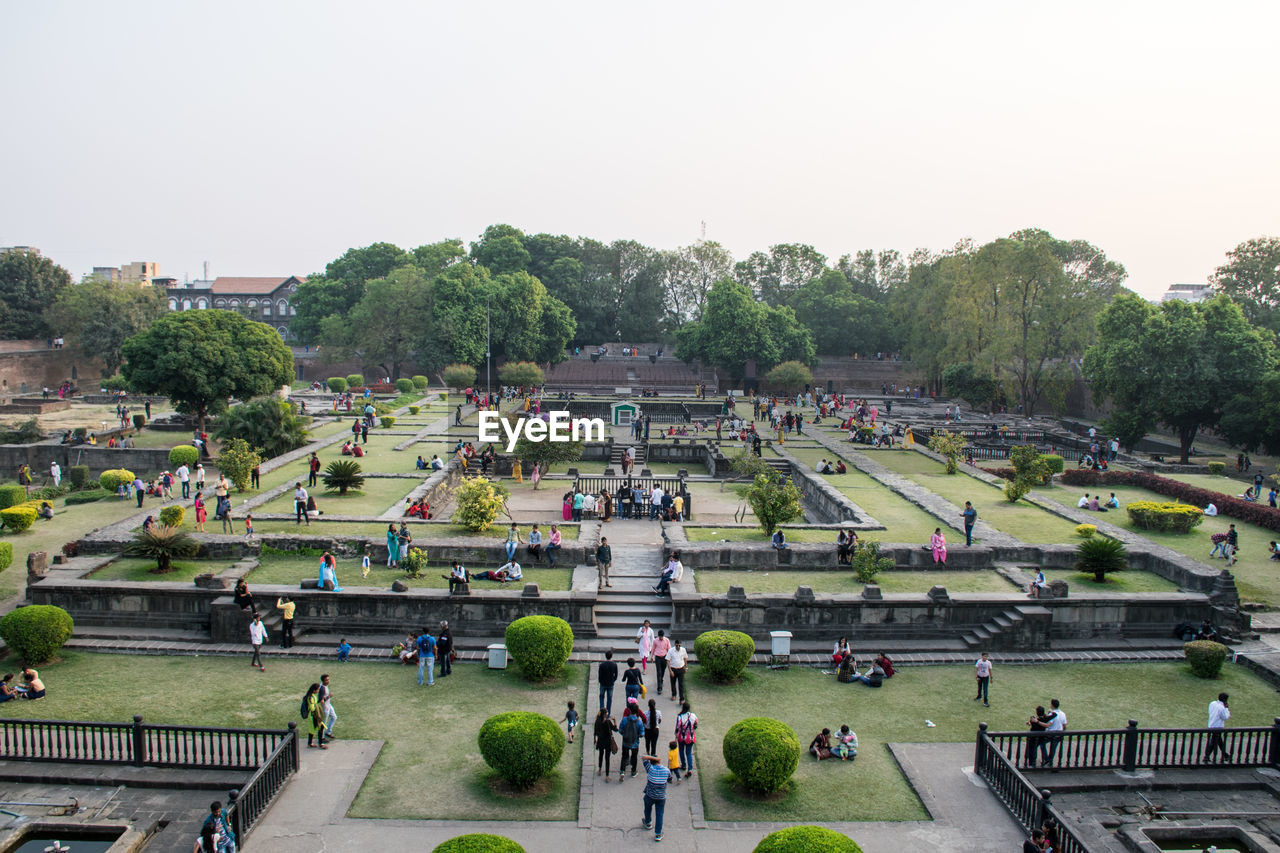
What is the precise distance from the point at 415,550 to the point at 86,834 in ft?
26.2

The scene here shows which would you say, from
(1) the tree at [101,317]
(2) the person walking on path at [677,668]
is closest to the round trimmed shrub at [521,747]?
(2) the person walking on path at [677,668]

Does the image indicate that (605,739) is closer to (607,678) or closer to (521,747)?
(521,747)

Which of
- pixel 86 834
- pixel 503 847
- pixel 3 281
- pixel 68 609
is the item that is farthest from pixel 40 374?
pixel 503 847

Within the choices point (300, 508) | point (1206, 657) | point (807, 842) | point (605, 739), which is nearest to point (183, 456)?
point (300, 508)

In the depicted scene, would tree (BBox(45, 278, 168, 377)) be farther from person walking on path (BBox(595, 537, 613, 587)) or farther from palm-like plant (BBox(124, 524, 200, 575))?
person walking on path (BBox(595, 537, 613, 587))

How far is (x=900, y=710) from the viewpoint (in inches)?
534

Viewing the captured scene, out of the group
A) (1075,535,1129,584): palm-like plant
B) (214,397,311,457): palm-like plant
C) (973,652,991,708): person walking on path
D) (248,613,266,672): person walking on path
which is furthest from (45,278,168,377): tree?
(973,652,991,708): person walking on path

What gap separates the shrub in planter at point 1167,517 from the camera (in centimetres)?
2269

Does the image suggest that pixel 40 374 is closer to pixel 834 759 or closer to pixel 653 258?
pixel 653 258

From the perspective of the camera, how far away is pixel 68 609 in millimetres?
16172

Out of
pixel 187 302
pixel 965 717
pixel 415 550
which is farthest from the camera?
pixel 187 302

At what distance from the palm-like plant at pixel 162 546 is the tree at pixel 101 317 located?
48.2 m

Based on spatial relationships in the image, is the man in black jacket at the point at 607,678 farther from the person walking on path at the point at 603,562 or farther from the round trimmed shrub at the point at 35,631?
the round trimmed shrub at the point at 35,631

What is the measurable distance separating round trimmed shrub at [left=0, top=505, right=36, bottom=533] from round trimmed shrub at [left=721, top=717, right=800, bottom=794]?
20.4 metres
